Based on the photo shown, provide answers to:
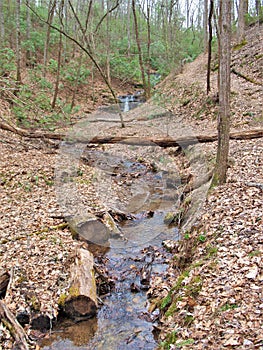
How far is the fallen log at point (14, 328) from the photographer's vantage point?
466 cm

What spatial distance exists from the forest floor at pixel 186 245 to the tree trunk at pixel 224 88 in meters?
0.53

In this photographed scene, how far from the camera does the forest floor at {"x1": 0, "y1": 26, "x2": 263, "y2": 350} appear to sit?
431 centimetres

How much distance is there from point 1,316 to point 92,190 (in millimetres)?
5980

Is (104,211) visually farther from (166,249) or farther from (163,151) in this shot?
(163,151)

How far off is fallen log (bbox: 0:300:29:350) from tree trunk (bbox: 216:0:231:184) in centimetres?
527

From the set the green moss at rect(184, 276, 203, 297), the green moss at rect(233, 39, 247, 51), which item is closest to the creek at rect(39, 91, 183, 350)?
the green moss at rect(184, 276, 203, 297)

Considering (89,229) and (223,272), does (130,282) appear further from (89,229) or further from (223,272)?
(223,272)

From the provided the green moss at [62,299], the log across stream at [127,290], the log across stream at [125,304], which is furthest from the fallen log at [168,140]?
the green moss at [62,299]

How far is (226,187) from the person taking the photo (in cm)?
780

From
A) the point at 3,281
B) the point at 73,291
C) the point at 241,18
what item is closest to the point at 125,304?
the point at 73,291

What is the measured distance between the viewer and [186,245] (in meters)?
7.06

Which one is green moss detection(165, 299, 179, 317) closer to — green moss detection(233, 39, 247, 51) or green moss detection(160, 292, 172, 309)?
green moss detection(160, 292, 172, 309)

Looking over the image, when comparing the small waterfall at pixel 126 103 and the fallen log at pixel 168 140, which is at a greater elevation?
the small waterfall at pixel 126 103

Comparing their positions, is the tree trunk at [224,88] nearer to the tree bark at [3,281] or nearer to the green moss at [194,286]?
the green moss at [194,286]
